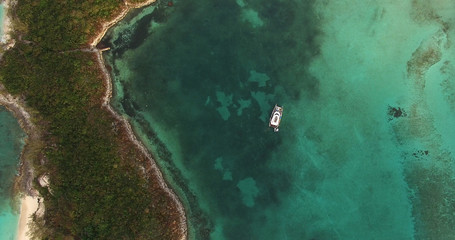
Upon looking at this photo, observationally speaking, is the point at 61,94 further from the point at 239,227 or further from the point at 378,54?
the point at 378,54

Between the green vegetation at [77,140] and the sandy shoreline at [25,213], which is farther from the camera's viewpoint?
the sandy shoreline at [25,213]

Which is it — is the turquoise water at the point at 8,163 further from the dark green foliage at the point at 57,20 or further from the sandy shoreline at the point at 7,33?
the dark green foliage at the point at 57,20

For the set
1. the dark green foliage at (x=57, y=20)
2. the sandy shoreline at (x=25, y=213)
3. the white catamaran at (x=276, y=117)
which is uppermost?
the dark green foliage at (x=57, y=20)

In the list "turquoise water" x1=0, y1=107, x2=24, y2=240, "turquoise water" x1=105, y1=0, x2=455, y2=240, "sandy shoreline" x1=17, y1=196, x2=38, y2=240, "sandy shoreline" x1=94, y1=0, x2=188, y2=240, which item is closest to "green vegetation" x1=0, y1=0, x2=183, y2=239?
"sandy shoreline" x1=94, y1=0, x2=188, y2=240

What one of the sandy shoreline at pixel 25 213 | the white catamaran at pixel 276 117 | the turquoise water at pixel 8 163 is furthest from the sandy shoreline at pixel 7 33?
the white catamaran at pixel 276 117

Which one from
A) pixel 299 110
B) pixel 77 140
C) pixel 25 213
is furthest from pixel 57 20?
pixel 299 110

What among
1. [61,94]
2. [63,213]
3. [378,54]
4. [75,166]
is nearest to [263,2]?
[378,54]

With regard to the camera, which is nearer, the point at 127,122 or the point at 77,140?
the point at 77,140

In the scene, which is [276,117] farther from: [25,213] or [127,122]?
[25,213]
